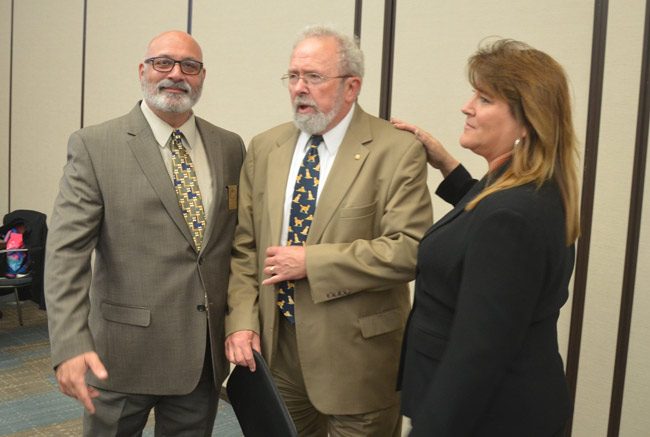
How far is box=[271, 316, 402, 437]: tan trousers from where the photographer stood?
6.36 ft

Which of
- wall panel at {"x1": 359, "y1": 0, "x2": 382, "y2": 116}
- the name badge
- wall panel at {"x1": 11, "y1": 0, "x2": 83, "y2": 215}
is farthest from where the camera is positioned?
wall panel at {"x1": 11, "y1": 0, "x2": 83, "y2": 215}

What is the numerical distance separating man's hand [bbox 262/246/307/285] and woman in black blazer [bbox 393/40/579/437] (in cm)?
39

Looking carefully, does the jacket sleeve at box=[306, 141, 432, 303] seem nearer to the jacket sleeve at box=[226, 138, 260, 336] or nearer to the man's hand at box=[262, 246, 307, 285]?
the man's hand at box=[262, 246, 307, 285]

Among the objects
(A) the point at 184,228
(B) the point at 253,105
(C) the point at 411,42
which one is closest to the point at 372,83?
(C) the point at 411,42

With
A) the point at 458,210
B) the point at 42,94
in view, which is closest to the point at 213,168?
the point at 458,210

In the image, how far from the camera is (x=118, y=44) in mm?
4691

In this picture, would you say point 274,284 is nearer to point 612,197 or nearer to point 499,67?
point 499,67

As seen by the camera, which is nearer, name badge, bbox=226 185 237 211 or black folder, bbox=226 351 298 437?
black folder, bbox=226 351 298 437

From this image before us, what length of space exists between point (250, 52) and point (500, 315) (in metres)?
2.75

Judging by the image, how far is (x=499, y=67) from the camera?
1.42m

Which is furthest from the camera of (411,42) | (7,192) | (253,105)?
(7,192)

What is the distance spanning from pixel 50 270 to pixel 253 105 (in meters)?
1.95

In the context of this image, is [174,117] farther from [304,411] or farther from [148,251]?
[304,411]

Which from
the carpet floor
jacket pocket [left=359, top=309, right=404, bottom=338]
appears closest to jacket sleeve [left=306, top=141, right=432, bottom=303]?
jacket pocket [left=359, top=309, right=404, bottom=338]
